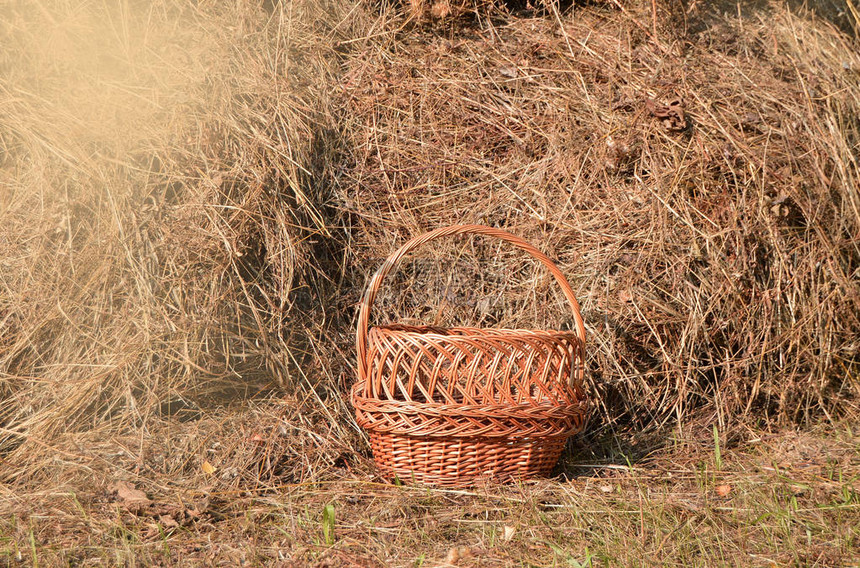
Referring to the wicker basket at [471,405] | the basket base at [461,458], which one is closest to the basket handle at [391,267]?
the wicker basket at [471,405]

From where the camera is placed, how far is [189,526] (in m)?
2.00

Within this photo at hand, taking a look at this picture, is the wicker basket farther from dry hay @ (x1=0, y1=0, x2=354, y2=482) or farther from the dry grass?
dry hay @ (x1=0, y1=0, x2=354, y2=482)

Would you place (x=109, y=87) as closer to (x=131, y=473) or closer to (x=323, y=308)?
(x=323, y=308)

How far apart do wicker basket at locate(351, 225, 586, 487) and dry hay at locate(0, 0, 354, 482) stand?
407 mm

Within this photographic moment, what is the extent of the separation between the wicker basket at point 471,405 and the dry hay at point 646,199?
1.42ft

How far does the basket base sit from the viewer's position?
7.09 feet

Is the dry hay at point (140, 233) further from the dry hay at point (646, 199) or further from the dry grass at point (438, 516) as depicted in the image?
the dry hay at point (646, 199)

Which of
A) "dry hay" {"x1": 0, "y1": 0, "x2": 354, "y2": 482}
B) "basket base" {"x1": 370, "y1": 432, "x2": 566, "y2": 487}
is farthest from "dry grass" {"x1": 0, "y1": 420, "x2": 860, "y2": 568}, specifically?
"dry hay" {"x1": 0, "y1": 0, "x2": 354, "y2": 482}

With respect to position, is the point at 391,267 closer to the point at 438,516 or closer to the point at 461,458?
the point at 461,458

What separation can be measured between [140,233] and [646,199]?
164 centimetres

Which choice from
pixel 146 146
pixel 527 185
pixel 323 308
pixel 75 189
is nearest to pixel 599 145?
pixel 527 185

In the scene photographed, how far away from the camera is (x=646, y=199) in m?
2.69

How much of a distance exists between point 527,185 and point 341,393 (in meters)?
0.99

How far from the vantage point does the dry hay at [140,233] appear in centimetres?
232
